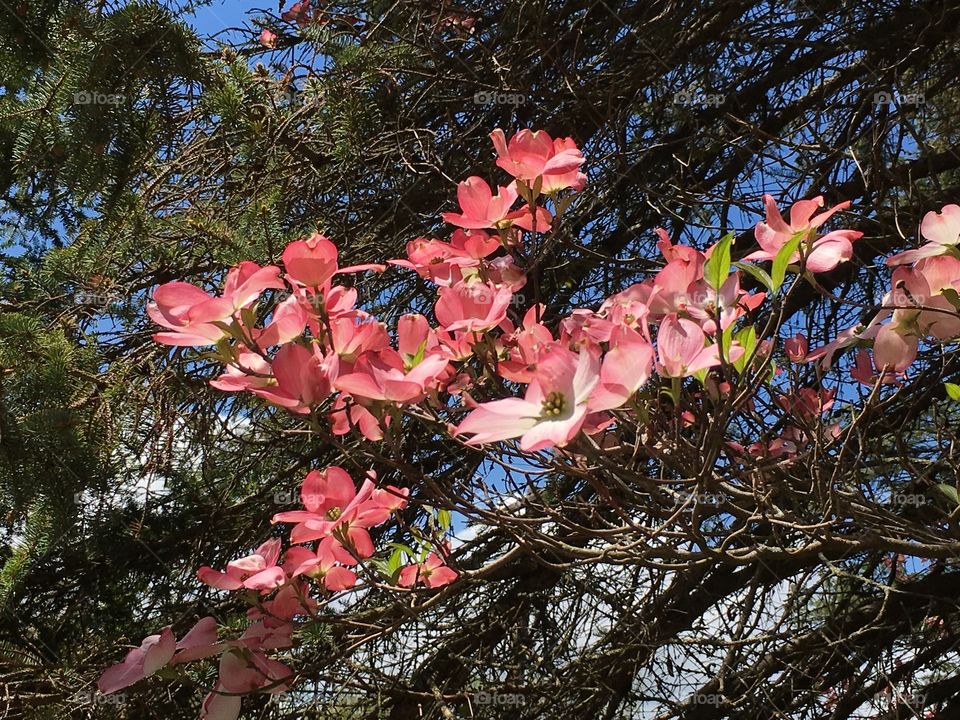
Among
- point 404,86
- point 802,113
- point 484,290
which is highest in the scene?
point 404,86

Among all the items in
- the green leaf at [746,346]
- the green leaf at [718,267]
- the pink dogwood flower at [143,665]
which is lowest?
the pink dogwood flower at [143,665]

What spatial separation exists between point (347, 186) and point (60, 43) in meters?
0.76

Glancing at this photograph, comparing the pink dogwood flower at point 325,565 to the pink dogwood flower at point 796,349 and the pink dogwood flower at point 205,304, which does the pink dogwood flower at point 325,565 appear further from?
the pink dogwood flower at point 796,349

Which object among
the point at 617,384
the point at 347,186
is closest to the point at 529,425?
the point at 617,384

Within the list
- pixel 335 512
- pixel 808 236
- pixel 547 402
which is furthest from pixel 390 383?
pixel 808 236

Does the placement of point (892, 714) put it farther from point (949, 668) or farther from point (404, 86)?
point (404, 86)

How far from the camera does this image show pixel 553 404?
83cm

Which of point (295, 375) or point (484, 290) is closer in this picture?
point (295, 375)

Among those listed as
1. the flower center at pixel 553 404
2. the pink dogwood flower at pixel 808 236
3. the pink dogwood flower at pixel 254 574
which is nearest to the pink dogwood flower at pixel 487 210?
the pink dogwood flower at pixel 808 236

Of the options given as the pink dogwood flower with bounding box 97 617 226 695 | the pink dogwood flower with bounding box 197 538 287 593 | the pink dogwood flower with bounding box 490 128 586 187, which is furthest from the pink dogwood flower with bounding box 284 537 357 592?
the pink dogwood flower with bounding box 490 128 586 187

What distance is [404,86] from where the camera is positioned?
7.67 feet

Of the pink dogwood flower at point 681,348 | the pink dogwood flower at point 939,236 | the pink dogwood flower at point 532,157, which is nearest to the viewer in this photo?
the pink dogwood flower at point 681,348

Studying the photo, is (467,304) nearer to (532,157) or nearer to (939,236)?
(532,157)

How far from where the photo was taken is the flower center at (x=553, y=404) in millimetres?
826
